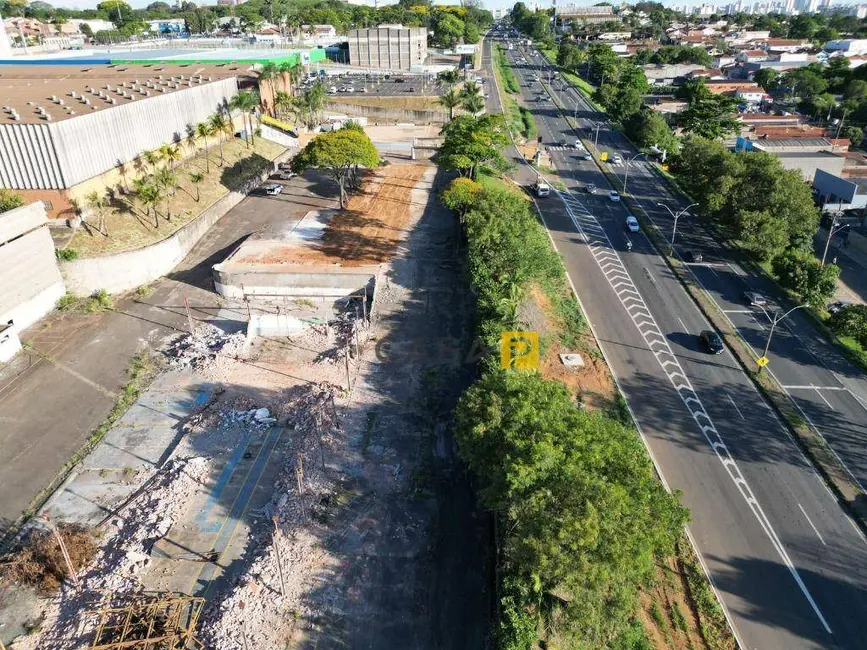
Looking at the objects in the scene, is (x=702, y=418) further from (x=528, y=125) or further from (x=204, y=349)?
(x=528, y=125)

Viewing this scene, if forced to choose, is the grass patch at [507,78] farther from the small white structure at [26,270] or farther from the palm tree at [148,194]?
the small white structure at [26,270]

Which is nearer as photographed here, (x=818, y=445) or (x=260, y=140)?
(x=818, y=445)

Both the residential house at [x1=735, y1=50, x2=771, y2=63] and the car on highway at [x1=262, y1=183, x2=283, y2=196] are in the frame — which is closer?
the car on highway at [x1=262, y1=183, x2=283, y2=196]

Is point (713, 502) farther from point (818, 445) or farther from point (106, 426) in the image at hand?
point (106, 426)

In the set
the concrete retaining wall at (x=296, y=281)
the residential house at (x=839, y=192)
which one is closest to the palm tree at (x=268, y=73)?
the concrete retaining wall at (x=296, y=281)

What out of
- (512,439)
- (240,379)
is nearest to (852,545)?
(512,439)

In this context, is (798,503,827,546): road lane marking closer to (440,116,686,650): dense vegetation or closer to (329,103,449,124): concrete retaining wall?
(440,116,686,650): dense vegetation

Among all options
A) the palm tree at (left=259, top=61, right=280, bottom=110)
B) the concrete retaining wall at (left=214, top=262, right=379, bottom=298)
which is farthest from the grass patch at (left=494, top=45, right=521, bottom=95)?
the concrete retaining wall at (left=214, top=262, right=379, bottom=298)

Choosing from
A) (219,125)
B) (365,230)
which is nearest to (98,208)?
(219,125)
